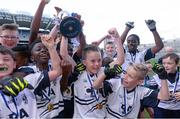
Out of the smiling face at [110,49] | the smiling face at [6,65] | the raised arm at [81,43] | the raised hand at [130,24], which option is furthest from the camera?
the smiling face at [110,49]

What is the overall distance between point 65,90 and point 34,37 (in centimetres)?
101

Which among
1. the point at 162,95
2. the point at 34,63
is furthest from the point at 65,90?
the point at 162,95

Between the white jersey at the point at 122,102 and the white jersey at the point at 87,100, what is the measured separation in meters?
0.11

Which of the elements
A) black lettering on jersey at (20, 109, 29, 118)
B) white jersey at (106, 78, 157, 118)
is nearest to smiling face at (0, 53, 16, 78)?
black lettering on jersey at (20, 109, 29, 118)

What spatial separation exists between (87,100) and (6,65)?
3.95ft

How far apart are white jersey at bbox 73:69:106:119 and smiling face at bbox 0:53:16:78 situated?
109cm

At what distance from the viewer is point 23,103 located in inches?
122

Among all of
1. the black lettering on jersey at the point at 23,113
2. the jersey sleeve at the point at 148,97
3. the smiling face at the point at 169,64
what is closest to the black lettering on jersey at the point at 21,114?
the black lettering on jersey at the point at 23,113

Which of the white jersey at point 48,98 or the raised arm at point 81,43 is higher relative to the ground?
the raised arm at point 81,43

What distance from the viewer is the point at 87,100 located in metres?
3.95

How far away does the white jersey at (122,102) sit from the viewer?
Answer: 4027mm

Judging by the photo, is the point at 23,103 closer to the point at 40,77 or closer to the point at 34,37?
the point at 40,77

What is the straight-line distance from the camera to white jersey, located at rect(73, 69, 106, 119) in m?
3.94

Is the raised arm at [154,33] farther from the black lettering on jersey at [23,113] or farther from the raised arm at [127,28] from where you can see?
the black lettering on jersey at [23,113]
